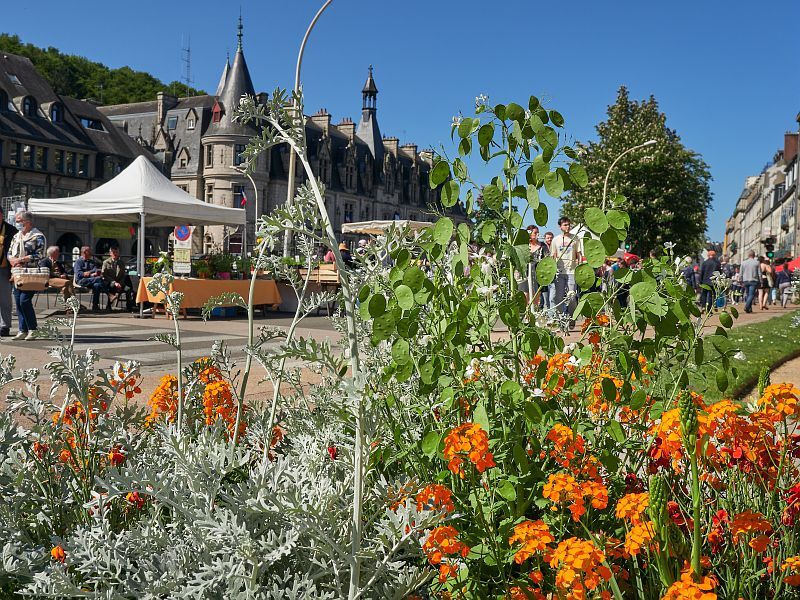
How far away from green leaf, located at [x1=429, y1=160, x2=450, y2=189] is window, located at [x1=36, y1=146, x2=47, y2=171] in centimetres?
5303

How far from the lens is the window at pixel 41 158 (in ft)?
162

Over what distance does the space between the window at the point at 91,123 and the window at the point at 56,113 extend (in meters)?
2.53

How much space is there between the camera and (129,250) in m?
56.3

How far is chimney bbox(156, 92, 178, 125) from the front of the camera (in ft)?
218

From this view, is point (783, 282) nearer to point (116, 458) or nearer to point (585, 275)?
point (585, 275)

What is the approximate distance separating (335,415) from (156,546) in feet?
2.34

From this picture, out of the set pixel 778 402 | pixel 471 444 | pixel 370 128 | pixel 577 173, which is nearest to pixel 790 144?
pixel 370 128

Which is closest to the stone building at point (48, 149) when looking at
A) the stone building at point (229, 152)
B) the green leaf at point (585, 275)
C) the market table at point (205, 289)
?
the stone building at point (229, 152)

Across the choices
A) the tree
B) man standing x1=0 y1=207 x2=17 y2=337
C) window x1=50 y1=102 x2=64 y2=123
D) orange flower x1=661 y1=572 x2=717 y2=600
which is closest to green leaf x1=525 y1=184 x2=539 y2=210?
orange flower x1=661 y1=572 x2=717 y2=600

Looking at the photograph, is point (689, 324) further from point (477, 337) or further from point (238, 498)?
point (238, 498)

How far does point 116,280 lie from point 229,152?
159 ft

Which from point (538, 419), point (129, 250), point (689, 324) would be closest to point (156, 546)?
point (538, 419)

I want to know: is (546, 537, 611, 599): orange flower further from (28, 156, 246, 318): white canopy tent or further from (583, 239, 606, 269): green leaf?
(28, 156, 246, 318): white canopy tent

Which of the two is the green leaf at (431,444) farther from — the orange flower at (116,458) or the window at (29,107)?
the window at (29,107)
